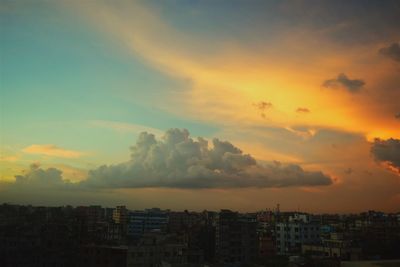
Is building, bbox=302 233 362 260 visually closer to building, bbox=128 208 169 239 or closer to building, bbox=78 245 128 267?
building, bbox=78 245 128 267

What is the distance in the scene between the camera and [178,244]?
32.2 ft

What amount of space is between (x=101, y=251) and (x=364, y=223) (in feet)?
40.9

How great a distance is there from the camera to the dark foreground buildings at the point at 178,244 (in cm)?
786

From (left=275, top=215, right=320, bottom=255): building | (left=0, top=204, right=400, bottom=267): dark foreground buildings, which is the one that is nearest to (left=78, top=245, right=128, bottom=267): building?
(left=0, top=204, right=400, bottom=267): dark foreground buildings

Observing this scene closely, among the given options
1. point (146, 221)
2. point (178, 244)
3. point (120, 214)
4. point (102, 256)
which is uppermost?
point (120, 214)

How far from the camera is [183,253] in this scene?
962 centimetres

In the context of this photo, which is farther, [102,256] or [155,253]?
[155,253]

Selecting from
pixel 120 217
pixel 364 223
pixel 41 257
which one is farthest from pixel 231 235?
pixel 120 217

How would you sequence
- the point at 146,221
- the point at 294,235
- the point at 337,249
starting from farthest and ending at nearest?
the point at 146,221
the point at 294,235
the point at 337,249

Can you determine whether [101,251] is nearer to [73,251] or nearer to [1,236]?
[73,251]

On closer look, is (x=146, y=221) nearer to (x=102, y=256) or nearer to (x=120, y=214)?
(x=120, y=214)

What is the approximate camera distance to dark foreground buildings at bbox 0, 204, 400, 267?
7.86 metres

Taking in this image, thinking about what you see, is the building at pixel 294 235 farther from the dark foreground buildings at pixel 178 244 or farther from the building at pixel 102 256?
the building at pixel 102 256

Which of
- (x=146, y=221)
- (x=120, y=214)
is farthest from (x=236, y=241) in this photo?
(x=120, y=214)
